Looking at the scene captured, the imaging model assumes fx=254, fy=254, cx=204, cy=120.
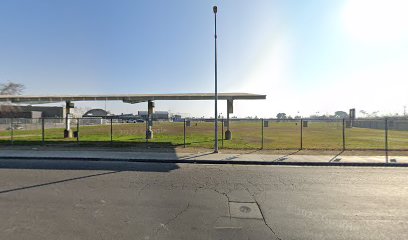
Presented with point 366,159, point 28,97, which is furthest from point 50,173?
point 28,97

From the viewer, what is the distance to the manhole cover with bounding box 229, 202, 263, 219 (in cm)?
498

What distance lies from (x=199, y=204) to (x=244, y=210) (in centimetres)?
99

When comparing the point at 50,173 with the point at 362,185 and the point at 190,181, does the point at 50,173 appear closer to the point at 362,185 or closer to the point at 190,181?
the point at 190,181

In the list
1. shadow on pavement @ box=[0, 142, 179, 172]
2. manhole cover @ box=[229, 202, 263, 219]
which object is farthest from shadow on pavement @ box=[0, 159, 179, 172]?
manhole cover @ box=[229, 202, 263, 219]

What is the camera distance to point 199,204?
18.3 ft

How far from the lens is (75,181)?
7.53 metres

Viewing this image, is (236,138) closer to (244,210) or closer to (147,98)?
(147,98)

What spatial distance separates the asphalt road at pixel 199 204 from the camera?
4.27 metres

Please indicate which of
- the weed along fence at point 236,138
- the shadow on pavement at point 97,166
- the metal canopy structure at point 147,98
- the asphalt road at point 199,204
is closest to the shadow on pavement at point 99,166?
the shadow on pavement at point 97,166

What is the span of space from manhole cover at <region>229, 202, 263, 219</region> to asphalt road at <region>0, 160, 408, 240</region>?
2cm

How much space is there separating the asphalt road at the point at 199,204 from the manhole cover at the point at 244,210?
0.8 inches

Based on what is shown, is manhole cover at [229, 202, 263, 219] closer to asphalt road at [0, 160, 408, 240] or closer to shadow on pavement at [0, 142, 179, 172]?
asphalt road at [0, 160, 408, 240]

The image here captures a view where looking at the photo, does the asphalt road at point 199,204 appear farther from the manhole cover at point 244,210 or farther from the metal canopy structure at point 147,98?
the metal canopy structure at point 147,98

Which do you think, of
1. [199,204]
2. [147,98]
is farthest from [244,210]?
[147,98]
